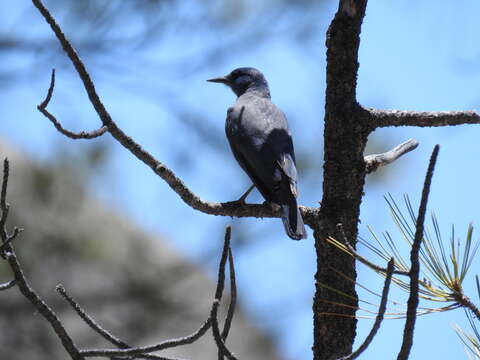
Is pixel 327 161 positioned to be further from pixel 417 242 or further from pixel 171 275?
pixel 171 275

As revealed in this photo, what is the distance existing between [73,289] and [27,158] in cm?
137

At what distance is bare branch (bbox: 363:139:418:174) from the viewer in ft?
8.73

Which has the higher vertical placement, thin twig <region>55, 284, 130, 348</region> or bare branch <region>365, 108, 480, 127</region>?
bare branch <region>365, 108, 480, 127</region>

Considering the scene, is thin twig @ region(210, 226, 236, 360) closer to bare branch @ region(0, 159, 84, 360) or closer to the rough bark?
bare branch @ region(0, 159, 84, 360)

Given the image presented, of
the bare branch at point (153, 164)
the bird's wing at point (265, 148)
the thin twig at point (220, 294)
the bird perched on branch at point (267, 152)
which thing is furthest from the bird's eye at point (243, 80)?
the thin twig at point (220, 294)

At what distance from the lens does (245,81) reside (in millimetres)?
5230

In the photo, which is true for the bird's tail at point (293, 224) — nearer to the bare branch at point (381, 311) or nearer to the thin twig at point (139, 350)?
the thin twig at point (139, 350)

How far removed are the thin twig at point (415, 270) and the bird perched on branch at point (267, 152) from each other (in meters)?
1.21

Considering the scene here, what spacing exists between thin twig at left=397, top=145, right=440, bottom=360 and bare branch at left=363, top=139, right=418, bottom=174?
0.99m

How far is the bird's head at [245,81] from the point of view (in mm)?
5107

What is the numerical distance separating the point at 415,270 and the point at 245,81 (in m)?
3.77

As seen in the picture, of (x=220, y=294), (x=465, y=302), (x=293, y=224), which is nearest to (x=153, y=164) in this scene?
(x=293, y=224)

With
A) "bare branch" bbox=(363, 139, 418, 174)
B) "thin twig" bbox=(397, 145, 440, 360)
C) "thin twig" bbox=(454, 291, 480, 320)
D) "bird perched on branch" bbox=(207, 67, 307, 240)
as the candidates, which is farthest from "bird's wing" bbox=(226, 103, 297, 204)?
"thin twig" bbox=(397, 145, 440, 360)

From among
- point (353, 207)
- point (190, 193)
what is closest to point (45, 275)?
point (190, 193)
